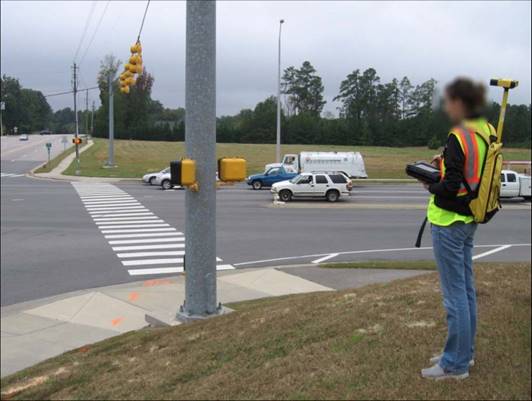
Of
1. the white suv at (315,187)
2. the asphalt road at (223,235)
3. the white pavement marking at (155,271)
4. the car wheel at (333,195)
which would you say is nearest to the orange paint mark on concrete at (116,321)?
the asphalt road at (223,235)

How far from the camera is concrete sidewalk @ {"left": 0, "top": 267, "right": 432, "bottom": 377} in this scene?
806cm

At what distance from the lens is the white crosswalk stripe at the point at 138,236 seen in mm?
13734

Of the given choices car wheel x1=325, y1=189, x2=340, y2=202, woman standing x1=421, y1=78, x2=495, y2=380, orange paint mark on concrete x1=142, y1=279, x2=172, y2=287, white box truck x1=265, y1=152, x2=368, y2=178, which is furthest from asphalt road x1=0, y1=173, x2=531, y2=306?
woman standing x1=421, y1=78, x2=495, y2=380

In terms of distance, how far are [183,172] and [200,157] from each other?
462mm

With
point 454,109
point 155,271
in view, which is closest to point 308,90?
point 454,109

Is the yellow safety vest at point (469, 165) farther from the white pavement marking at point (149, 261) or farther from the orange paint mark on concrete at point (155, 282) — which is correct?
the white pavement marking at point (149, 261)

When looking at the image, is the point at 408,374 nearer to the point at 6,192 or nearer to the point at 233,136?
the point at 233,136

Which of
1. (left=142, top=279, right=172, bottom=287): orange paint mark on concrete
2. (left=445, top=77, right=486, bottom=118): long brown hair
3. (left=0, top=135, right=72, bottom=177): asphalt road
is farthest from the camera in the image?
Result: (left=0, top=135, right=72, bottom=177): asphalt road

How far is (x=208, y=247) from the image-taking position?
7824 mm

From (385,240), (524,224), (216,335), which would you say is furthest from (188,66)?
(524,224)

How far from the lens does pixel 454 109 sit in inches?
79.7

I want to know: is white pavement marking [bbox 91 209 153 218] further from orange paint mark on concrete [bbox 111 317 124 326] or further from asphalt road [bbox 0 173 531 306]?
orange paint mark on concrete [bbox 111 317 124 326]

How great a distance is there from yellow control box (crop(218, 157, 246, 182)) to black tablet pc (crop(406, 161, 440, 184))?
460cm

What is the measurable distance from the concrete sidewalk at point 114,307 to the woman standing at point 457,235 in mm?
4557
